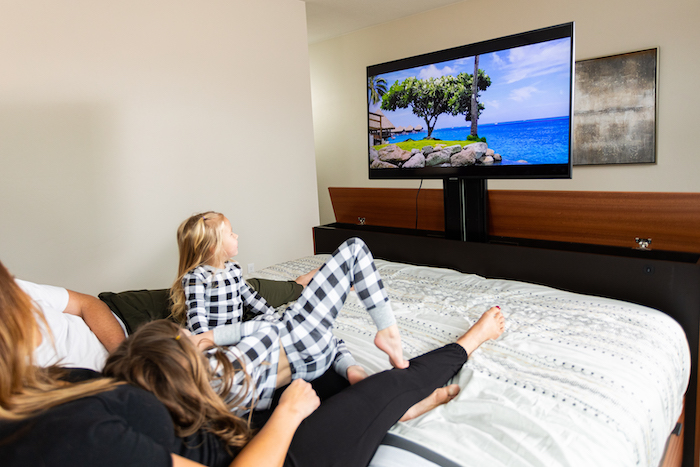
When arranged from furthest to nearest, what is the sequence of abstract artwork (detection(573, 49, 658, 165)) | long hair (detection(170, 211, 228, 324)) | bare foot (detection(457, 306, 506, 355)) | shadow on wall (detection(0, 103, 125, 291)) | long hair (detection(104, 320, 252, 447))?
abstract artwork (detection(573, 49, 658, 165)), shadow on wall (detection(0, 103, 125, 291)), long hair (detection(170, 211, 228, 324)), bare foot (detection(457, 306, 506, 355)), long hair (detection(104, 320, 252, 447))

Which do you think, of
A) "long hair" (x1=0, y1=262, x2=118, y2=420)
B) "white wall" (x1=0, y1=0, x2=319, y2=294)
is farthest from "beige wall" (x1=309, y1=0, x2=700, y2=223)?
"long hair" (x1=0, y1=262, x2=118, y2=420)

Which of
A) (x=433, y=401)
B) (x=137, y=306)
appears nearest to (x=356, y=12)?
(x=137, y=306)

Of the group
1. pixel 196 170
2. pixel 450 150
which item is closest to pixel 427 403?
pixel 450 150

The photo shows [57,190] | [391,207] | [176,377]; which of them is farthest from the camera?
[391,207]

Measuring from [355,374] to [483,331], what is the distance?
0.47 meters

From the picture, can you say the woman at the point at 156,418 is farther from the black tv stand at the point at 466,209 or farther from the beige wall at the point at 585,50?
the beige wall at the point at 585,50

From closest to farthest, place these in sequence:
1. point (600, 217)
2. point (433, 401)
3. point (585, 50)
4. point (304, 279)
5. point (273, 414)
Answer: point (273, 414) < point (433, 401) < point (600, 217) < point (304, 279) < point (585, 50)

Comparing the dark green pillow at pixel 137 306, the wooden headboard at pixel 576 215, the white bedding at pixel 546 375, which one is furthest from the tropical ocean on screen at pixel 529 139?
the dark green pillow at pixel 137 306

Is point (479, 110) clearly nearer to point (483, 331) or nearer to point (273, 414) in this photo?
point (483, 331)

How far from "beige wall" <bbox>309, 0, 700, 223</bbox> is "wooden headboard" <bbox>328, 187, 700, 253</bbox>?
55.6 inches

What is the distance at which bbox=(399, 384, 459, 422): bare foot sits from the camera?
3.69ft

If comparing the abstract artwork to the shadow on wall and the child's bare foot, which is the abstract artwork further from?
the shadow on wall

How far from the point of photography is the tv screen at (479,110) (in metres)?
2.13

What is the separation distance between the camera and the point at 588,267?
1951mm
